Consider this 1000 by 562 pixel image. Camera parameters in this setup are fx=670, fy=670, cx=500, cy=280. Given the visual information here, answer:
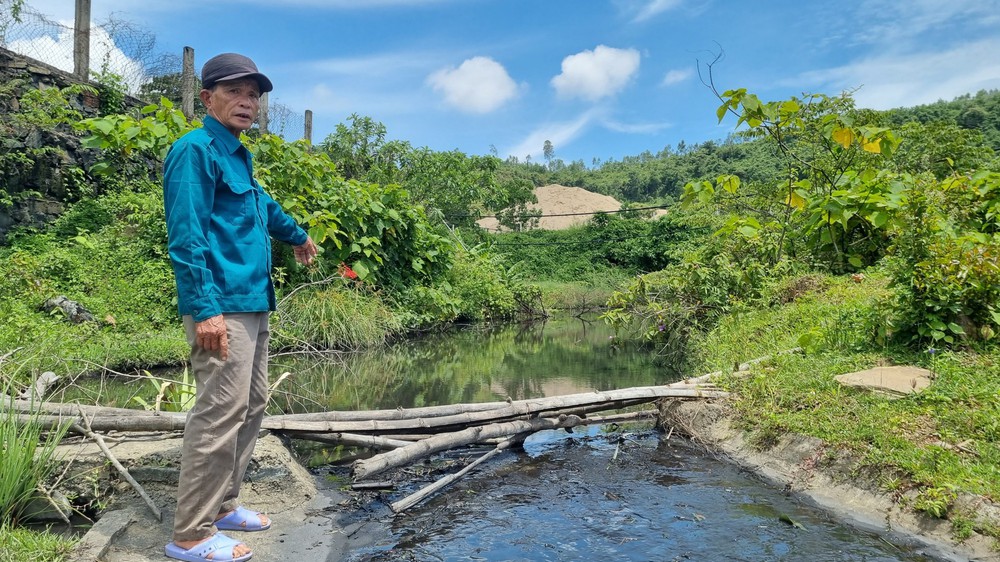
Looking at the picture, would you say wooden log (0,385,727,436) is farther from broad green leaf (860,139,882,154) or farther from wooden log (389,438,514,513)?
broad green leaf (860,139,882,154)

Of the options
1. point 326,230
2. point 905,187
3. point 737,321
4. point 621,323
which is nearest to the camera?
point 905,187

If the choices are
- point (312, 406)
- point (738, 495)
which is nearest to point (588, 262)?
point (312, 406)

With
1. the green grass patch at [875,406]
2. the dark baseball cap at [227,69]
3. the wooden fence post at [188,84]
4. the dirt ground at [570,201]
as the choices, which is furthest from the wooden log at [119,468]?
the dirt ground at [570,201]

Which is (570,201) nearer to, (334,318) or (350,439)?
(334,318)

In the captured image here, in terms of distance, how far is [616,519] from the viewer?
138 inches

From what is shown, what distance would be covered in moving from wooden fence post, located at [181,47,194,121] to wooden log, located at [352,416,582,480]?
11012mm

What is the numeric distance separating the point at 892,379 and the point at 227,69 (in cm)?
430

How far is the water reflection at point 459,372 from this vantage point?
277 inches

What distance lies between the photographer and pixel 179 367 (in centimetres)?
818

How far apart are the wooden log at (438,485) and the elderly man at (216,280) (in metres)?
0.94

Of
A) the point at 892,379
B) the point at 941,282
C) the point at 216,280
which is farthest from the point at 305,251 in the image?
the point at 941,282

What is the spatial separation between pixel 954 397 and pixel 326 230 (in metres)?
8.65

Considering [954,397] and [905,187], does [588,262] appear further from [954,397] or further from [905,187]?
[954,397]

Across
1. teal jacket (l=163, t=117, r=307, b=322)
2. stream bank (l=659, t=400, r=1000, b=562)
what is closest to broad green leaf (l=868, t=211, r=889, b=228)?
stream bank (l=659, t=400, r=1000, b=562)
